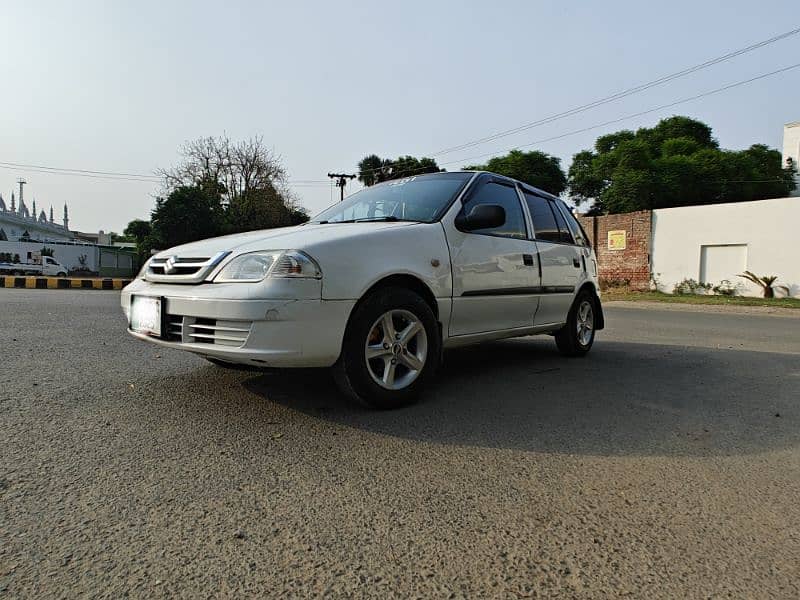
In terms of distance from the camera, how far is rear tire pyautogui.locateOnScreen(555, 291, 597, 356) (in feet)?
18.1

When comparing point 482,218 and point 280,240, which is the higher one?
point 482,218

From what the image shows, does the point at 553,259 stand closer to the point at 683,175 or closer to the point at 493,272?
the point at 493,272

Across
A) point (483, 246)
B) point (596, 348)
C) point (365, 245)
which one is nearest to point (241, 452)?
point (365, 245)

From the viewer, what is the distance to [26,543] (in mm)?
1722

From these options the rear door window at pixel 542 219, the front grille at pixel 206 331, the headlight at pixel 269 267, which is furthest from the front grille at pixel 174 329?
the rear door window at pixel 542 219

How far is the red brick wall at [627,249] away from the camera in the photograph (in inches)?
873

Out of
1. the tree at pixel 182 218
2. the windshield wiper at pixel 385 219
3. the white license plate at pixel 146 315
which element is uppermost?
the tree at pixel 182 218

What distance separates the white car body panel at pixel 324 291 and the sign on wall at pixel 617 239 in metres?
20.9

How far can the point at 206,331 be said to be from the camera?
3027mm

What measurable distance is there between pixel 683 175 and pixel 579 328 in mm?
23289

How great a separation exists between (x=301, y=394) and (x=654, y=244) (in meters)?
21.6

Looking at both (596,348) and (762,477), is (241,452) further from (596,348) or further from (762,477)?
(596,348)

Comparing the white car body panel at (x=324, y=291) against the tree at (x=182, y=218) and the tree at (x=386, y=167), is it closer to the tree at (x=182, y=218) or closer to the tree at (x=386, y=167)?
the tree at (x=182, y=218)

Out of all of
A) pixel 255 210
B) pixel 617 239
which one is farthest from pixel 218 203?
pixel 617 239
